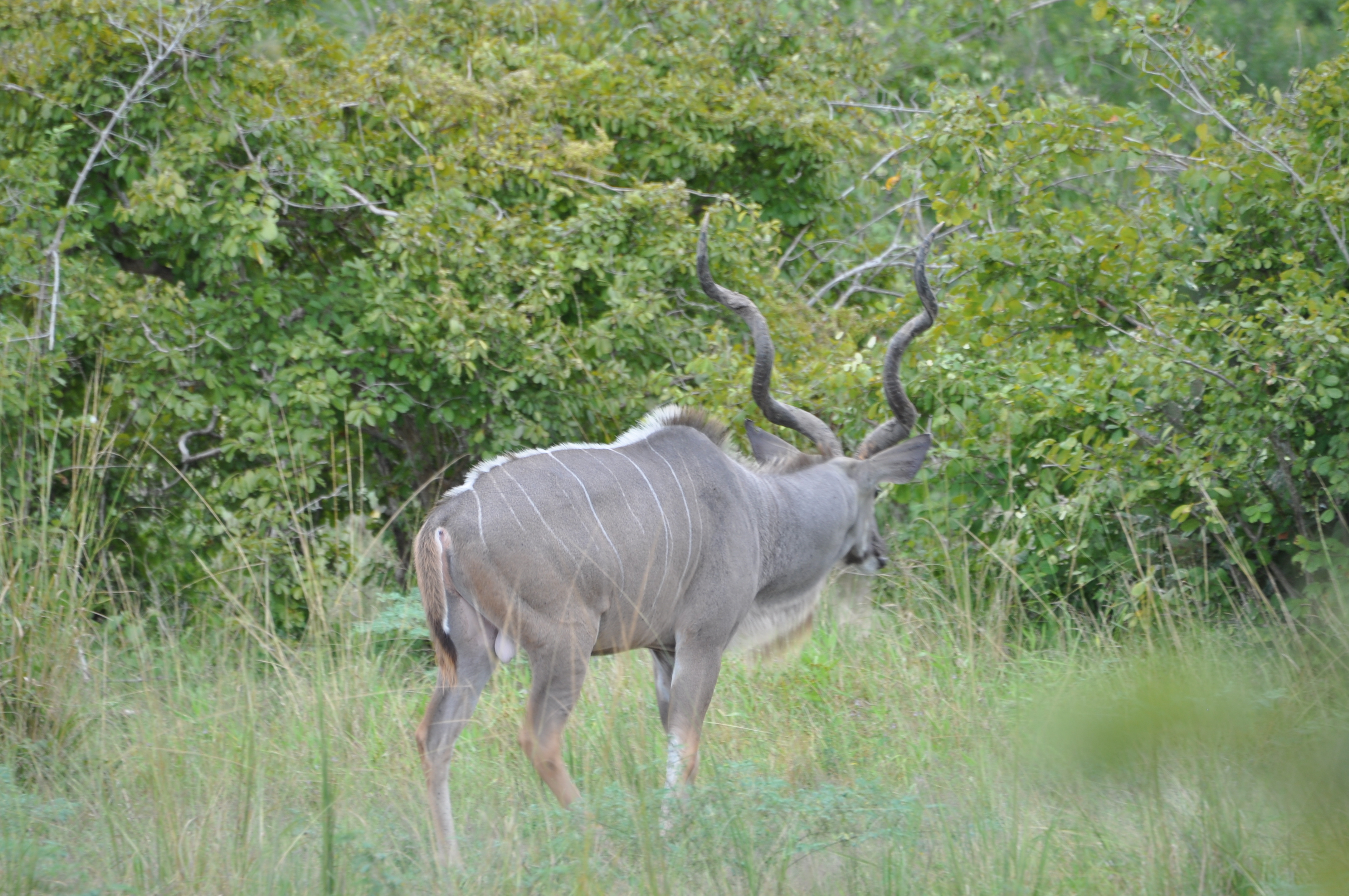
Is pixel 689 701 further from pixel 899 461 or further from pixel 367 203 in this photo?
pixel 367 203

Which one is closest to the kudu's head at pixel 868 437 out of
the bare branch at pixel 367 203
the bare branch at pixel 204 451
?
the bare branch at pixel 367 203

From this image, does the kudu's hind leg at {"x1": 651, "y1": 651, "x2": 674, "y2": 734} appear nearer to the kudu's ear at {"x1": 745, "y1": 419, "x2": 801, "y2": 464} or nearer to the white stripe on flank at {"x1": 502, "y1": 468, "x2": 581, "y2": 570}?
the white stripe on flank at {"x1": 502, "y1": 468, "x2": 581, "y2": 570}

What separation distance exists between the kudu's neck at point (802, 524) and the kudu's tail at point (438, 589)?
0.92 meters

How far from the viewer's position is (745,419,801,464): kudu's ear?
12.8ft

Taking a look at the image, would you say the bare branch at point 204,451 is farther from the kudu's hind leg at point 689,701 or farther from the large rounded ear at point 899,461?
the large rounded ear at point 899,461

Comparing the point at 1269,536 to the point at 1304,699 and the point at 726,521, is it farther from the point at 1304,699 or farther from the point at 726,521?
the point at 726,521

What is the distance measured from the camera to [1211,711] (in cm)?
123

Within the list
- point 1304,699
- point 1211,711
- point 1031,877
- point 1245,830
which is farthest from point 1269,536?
point 1211,711

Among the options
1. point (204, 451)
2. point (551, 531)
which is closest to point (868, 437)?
point (551, 531)

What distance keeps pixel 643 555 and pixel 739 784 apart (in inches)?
22.6

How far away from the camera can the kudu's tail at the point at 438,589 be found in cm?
288

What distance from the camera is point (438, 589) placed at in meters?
2.91

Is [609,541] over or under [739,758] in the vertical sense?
over

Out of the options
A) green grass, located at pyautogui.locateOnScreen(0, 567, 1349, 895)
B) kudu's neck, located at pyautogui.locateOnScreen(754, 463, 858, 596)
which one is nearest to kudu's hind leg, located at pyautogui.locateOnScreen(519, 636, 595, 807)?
green grass, located at pyautogui.locateOnScreen(0, 567, 1349, 895)
